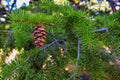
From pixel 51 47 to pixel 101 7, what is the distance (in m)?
2.76

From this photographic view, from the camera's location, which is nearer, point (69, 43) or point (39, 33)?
point (39, 33)

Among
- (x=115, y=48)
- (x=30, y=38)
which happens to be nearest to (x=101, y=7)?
(x=30, y=38)

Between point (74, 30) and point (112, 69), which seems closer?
A: point (74, 30)

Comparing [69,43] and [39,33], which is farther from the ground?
[39,33]

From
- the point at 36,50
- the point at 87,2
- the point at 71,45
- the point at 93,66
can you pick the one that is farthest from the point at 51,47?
the point at 87,2

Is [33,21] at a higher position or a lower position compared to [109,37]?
higher

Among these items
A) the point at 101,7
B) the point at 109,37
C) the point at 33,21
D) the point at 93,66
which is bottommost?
the point at 101,7

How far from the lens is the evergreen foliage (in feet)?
3.25

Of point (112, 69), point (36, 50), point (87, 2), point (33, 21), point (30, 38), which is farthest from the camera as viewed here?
point (87, 2)

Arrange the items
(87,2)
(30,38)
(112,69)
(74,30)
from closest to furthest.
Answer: (74,30) → (112,69) → (30,38) → (87,2)

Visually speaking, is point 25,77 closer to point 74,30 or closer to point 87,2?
point 74,30

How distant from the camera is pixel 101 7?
404 centimetres

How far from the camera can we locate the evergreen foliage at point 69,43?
0.99 m

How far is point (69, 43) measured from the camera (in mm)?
1371
